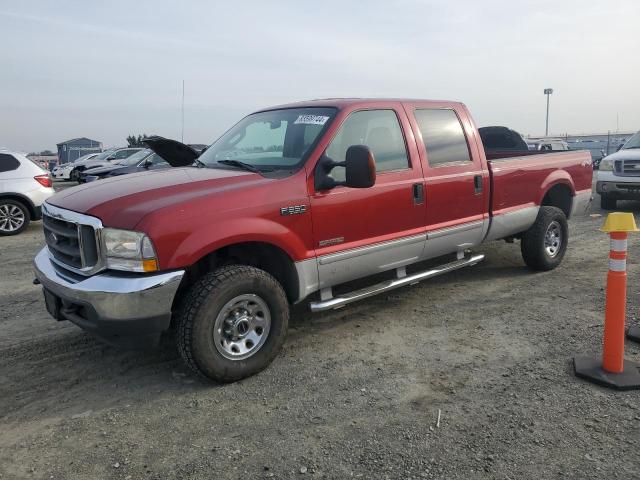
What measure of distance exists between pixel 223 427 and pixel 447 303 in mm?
2848

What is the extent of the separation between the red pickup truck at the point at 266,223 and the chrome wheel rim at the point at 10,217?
5984 mm

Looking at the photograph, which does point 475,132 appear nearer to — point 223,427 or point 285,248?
point 285,248

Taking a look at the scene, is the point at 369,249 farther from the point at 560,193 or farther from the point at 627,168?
the point at 627,168

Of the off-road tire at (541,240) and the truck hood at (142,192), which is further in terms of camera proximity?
the off-road tire at (541,240)

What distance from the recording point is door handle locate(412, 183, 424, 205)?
4.62m

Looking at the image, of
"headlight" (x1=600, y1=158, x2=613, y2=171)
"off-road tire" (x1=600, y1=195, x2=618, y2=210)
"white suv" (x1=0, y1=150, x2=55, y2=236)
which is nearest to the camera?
"white suv" (x1=0, y1=150, x2=55, y2=236)

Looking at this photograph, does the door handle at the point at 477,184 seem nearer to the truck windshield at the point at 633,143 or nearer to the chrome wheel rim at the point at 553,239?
the chrome wheel rim at the point at 553,239

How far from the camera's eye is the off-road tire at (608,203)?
11.0 meters

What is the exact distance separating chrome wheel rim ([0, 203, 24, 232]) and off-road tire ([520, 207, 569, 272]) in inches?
347

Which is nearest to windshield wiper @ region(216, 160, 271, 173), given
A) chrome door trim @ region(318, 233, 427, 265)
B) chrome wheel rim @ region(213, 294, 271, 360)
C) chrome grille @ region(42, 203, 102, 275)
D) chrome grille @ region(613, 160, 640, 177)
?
chrome door trim @ region(318, 233, 427, 265)

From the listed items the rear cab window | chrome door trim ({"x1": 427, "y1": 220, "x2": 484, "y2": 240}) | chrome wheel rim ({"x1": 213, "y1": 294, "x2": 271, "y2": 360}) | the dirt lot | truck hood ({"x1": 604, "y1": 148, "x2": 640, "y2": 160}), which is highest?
the rear cab window

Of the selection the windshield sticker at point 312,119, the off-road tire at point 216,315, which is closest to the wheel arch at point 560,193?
the windshield sticker at point 312,119

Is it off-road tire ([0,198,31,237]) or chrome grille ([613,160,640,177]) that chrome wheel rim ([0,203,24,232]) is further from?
chrome grille ([613,160,640,177])


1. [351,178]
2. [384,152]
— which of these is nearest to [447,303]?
[384,152]
